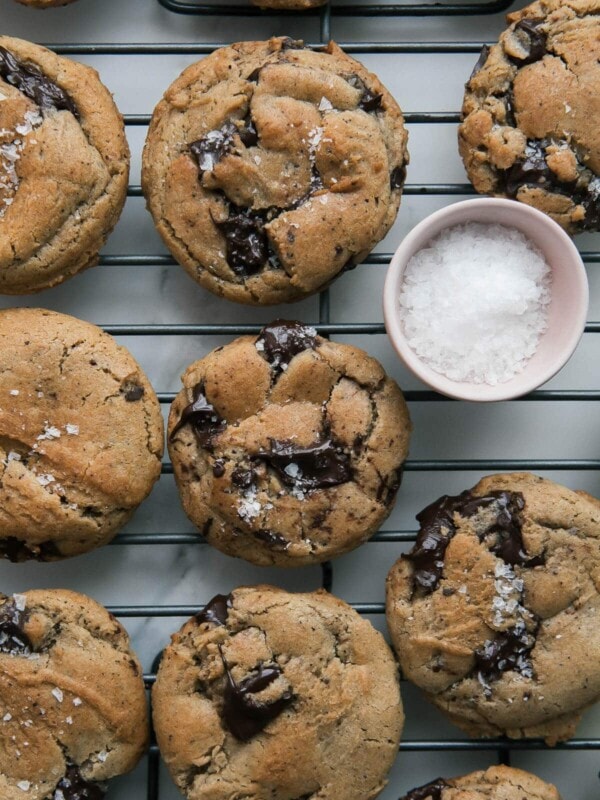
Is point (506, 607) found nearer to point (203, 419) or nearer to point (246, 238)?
point (203, 419)

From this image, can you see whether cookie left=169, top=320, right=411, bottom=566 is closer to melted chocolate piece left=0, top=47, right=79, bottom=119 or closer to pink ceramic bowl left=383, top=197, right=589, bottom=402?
pink ceramic bowl left=383, top=197, right=589, bottom=402

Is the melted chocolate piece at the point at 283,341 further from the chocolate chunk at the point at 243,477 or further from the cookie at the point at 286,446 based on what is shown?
the chocolate chunk at the point at 243,477

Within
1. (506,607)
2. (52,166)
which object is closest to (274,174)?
(52,166)

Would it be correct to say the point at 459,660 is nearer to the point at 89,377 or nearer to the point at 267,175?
the point at 89,377

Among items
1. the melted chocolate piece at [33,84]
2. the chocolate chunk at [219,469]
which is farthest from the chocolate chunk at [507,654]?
the melted chocolate piece at [33,84]

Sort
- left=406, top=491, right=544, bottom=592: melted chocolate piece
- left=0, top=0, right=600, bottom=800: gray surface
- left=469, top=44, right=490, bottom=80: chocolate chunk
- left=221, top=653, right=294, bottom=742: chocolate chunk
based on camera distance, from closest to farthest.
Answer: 1. left=221, top=653, right=294, bottom=742: chocolate chunk
2. left=406, top=491, right=544, bottom=592: melted chocolate piece
3. left=469, top=44, right=490, bottom=80: chocolate chunk
4. left=0, top=0, right=600, bottom=800: gray surface

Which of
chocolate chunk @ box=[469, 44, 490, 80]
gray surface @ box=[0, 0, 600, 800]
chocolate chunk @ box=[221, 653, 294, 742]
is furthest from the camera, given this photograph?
gray surface @ box=[0, 0, 600, 800]

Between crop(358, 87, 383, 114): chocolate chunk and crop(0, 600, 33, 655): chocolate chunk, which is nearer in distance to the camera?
crop(0, 600, 33, 655): chocolate chunk

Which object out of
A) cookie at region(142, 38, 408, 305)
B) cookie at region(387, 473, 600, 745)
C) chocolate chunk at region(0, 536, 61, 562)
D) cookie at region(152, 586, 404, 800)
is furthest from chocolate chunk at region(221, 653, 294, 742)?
cookie at region(142, 38, 408, 305)
